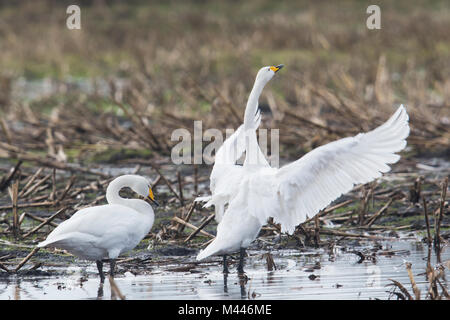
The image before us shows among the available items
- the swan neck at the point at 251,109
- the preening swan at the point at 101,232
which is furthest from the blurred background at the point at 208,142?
the swan neck at the point at 251,109

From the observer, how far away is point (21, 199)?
8.63m

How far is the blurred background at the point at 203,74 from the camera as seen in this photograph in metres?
10.9

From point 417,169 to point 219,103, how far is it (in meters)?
3.60

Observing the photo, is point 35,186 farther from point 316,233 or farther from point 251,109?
point 316,233

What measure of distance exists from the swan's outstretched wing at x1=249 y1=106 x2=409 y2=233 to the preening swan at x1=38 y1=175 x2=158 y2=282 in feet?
3.03

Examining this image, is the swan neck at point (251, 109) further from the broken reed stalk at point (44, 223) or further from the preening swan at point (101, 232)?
the broken reed stalk at point (44, 223)

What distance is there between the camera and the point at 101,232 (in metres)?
6.03

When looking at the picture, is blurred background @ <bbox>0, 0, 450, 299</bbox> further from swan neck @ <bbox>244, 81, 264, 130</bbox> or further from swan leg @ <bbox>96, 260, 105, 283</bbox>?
swan neck @ <bbox>244, 81, 264, 130</bbox>

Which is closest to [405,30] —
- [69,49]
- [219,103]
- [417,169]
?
[69,49]

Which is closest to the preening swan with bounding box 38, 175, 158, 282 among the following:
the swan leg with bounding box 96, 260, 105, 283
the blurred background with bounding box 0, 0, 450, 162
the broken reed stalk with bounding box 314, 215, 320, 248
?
the swan leg with bounding box 96, 260, 105, 283

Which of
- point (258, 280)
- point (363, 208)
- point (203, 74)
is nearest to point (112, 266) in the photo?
point (258, 280)

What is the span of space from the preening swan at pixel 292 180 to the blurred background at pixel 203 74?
10.9ft

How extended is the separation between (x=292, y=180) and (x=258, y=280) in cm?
81

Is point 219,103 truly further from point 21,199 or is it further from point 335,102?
point 21,199
